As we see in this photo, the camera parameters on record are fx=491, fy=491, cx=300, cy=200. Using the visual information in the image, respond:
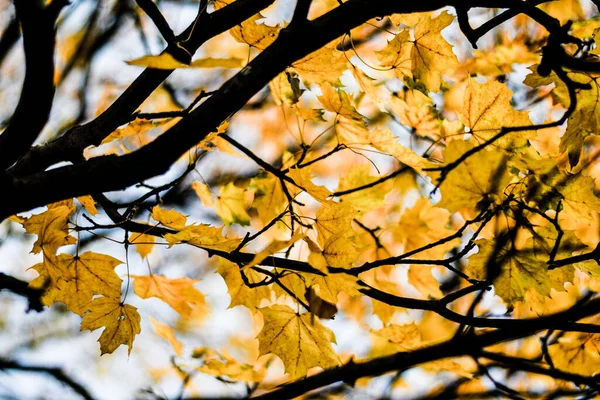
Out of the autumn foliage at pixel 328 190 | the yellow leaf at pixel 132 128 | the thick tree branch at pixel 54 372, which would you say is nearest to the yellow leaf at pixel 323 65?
the autumn foliage at pixel 328 190

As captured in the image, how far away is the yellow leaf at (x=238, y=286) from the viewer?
3.93ft

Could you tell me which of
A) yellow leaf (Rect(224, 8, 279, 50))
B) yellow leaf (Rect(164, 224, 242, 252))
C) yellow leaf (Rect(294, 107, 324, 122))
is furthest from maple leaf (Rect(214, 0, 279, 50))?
yellow leaf (Rect(164, 224, 242, 252))

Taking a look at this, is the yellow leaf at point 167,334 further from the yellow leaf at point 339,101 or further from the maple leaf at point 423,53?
the maple leaf at point 423,53

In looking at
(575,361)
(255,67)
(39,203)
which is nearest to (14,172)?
(39,203)

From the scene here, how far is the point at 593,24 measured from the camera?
1329 mm

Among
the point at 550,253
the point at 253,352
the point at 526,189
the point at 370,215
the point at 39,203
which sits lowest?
the point at 39,203

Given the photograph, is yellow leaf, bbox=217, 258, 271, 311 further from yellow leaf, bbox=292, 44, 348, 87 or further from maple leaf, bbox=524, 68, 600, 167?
maple leaf, bbox=524, 68, 600, 167

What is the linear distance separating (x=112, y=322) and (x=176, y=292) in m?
0.30

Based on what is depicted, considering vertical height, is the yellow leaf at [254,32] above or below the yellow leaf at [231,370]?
above

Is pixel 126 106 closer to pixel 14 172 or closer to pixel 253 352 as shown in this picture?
pixel 14 172

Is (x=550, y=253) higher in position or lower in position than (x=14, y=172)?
lower

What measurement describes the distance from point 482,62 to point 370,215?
0.91m

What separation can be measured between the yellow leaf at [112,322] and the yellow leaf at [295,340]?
1.00 ft

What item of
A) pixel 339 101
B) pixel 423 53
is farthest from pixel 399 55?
pixel 339 101
